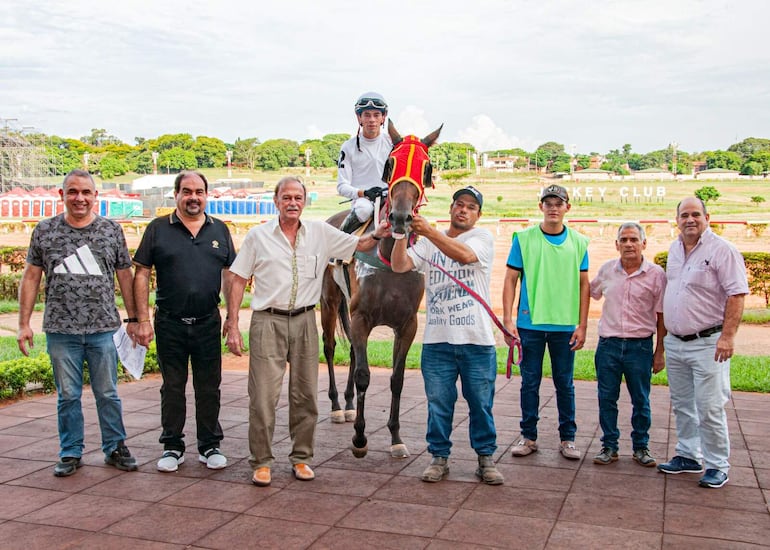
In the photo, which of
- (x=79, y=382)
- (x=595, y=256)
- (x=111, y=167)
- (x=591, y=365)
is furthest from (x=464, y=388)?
(x=111, y=167)

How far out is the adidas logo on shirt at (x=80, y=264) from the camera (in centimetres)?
466

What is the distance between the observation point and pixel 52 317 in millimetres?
4660

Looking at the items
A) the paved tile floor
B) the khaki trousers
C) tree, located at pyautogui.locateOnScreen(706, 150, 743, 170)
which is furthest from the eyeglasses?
tree, located at pyautogui.locateOnScreen(706, 150, 743, 170)

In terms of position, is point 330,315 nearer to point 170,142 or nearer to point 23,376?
point 23,376

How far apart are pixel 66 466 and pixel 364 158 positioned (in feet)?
10.7

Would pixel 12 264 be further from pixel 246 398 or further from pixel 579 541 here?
pixel 579 541

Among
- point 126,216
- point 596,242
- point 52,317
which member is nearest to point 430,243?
point 52,317

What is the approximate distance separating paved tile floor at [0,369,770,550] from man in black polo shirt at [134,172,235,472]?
0.30m

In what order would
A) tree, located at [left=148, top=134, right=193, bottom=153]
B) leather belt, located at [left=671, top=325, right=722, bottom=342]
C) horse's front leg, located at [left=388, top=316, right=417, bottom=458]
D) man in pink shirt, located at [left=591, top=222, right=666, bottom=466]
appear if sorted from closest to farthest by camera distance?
leather belt, located at [left=671, top=325, right=722, bottom=342] → man in pink shirt, located at [left=591, top=222, right=666, bottom=466] → horse's front leg, located at [left=388, top=316, right=417, bottom=458] → tree, located at [left=148, top=134, right=193, bottom=153]

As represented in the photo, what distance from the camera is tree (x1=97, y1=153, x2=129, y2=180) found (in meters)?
94.1

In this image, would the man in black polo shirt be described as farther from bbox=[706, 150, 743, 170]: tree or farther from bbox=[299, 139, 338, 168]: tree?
bbox=[706, 150, 743, 170]: tree

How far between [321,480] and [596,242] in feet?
96.0

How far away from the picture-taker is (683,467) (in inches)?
187

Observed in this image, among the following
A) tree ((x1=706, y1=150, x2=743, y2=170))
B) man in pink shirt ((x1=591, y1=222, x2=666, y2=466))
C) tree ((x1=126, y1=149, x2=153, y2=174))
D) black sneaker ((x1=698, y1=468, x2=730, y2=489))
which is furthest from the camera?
tree ((x1=706, y1=150, x2=743, y2=170))
